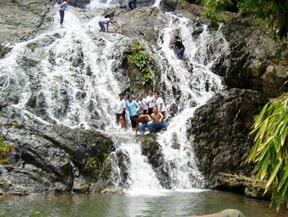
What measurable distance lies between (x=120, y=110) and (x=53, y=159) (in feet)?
15.7

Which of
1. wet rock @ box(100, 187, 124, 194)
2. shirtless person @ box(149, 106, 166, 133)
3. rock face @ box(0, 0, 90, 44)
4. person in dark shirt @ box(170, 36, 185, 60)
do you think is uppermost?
rock face @ box(0, 0, 90, 44)

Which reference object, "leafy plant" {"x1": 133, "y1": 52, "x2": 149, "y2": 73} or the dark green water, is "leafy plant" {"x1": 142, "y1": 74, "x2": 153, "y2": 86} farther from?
the dark green water

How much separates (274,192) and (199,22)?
22.7 meters

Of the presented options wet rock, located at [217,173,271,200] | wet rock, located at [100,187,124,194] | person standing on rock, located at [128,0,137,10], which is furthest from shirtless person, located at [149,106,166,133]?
person standing on rock, located at [128,0,137,10]

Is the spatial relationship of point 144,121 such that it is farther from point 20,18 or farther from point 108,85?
point 20,18

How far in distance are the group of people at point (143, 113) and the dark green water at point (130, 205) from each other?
4222 mm

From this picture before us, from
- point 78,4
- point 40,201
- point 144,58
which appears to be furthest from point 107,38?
point 40,201

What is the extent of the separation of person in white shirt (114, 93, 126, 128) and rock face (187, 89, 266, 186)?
2.86m

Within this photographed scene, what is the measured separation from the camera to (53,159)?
49.4ft

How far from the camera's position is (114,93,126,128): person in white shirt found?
62.8 feet

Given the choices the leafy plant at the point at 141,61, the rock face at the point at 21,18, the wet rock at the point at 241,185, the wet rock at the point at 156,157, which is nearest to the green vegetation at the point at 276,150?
the wet rock at the point at 241,185

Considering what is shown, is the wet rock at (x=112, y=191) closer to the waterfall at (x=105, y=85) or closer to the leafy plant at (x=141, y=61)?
the waterfall at (x=105, y=85)

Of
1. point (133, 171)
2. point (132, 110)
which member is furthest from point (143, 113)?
point (133, 171)

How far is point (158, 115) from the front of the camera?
18234 millimetres
